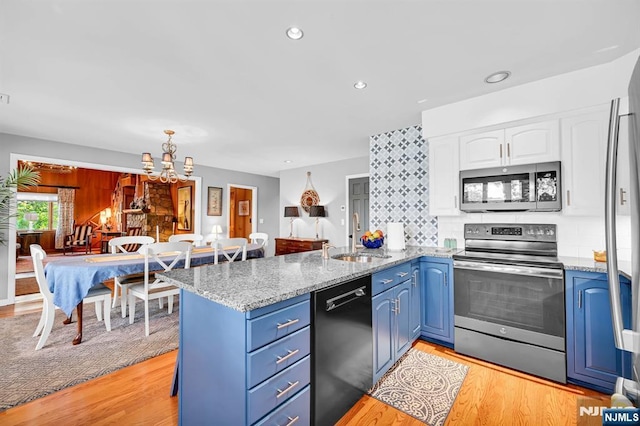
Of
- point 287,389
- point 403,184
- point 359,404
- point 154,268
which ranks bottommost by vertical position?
point 359,404

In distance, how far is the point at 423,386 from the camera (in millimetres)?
2018

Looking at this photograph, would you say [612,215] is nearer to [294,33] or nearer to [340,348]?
[340,348]

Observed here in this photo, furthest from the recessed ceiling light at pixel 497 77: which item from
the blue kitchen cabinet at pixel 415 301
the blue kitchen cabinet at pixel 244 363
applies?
the blue kitchen cabinet at pixel 244 363

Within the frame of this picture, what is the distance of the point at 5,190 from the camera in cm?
309

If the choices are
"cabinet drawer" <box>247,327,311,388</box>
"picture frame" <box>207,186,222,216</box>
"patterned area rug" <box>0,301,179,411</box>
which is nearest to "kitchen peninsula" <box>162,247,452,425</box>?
"cabinet drawer" <box>247,327,311,388</box>

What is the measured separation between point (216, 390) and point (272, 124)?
3015 millimetres

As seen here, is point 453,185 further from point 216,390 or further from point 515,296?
point 216,390

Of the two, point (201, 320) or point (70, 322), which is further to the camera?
point (70, 322)

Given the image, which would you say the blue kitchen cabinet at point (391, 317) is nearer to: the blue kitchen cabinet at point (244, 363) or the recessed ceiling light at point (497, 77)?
the blue kitchen cabinet at point (244, 363)

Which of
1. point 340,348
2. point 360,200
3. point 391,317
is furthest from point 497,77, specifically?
point 360,200

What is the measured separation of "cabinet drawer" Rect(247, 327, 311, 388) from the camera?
115 cm

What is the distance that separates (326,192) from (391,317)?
396cm

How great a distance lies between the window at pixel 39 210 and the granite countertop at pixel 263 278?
10.6 metres

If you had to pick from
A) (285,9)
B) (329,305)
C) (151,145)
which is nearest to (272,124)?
(285,9)
